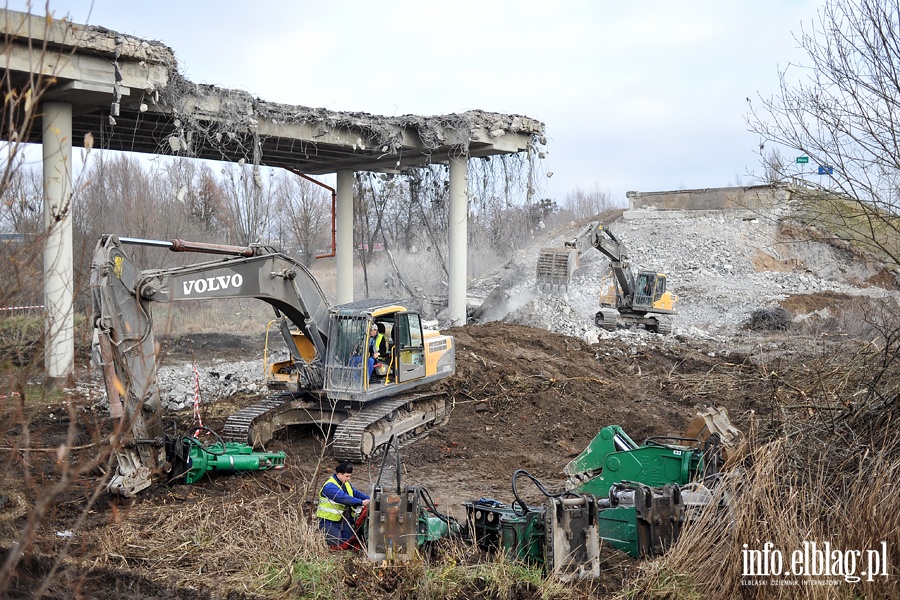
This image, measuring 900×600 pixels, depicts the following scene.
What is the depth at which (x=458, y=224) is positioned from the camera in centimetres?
2055

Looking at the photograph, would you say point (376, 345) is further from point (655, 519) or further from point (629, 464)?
point (655, 519)

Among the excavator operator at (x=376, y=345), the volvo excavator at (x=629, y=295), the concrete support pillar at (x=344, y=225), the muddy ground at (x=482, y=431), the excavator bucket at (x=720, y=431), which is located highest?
the concrete support pillar at (x=344, y=225)

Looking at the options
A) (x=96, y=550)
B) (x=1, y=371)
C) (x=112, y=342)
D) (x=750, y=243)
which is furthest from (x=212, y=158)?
(x=750, y=243)

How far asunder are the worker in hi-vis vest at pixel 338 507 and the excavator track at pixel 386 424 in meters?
3.04

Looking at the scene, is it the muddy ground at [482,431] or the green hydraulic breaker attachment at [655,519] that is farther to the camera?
the green hydraulic breaker attachment at [655,519]

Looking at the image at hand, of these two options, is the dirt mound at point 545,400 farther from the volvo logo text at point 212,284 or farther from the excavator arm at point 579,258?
the volvo logo text at point 212,284

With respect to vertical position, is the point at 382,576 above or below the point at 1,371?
below

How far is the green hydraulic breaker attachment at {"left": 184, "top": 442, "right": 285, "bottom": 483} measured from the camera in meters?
9.05

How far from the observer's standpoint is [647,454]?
767 centimetres

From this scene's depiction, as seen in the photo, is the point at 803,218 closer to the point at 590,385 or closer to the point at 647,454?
the point at 647,454

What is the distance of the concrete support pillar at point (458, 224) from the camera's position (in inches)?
805

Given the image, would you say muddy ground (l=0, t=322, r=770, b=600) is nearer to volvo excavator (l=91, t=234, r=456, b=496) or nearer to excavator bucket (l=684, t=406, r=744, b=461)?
volvo excavator (l=91, t=234, r=456, b=496)

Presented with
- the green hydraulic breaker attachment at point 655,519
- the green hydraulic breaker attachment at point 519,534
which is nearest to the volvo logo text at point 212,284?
the green hydraulic breaker attachment at point 519,534

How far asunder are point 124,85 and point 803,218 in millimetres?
10822
